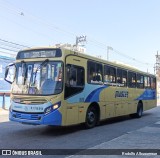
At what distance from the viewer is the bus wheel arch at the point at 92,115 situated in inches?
496

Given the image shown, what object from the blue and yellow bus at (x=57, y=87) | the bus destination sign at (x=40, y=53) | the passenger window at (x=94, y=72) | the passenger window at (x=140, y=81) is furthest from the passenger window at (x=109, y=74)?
the passenger window at (x=140, y=81)

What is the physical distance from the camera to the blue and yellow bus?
10.4m

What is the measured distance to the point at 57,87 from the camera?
10.5 meters

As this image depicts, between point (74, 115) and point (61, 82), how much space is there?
1.54 m

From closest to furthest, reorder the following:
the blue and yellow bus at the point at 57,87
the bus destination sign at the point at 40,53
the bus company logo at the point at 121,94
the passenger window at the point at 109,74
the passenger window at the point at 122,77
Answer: the blue and yellow bus at the point at 57,87
the bus destination sign at the point at 40,53
the passenger window at the point at 109,74
the bus company logo at the point at 121,94
the passenger window at the point at 122,77

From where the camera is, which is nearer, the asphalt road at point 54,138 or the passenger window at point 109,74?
the asphalt road at point 54,138

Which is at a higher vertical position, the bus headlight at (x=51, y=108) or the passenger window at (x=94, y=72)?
the passenger window at (x=94, y=72)

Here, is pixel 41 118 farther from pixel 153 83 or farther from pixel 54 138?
pixel 153 83

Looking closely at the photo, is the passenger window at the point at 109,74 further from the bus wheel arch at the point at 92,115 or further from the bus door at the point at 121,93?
the bus wheel arch at the point at 92,115

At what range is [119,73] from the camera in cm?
1588

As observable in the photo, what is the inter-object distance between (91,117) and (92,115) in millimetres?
122

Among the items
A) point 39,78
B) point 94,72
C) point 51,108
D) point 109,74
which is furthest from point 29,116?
point 109,74

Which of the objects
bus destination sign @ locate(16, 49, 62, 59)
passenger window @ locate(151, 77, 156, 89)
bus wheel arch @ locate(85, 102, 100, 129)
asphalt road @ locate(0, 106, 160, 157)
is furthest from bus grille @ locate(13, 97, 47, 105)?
passenger window @ locate(151, 77, 156, 89)

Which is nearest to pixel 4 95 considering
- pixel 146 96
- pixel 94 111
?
pixel 146 96
